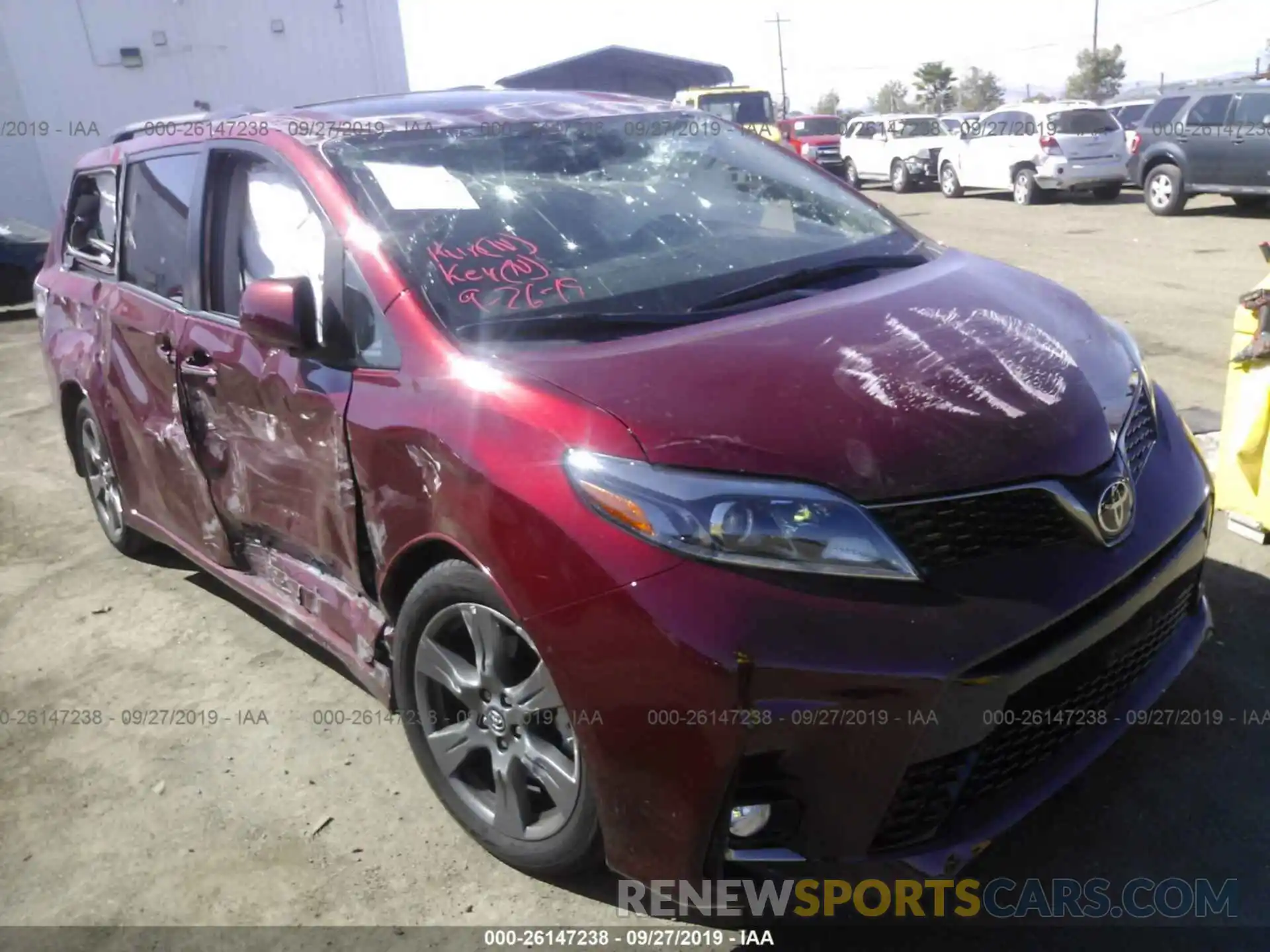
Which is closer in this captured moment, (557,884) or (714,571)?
(714,571)

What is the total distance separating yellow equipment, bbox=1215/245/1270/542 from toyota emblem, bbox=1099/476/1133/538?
1.82m

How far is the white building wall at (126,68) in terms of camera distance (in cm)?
1988

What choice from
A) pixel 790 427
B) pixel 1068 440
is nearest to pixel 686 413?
pixel 790 427

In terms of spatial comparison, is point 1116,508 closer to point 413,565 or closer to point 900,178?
point 413,565

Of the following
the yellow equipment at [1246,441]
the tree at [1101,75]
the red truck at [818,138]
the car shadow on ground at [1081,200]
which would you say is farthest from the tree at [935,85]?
the yellow equipment at [1246,441]

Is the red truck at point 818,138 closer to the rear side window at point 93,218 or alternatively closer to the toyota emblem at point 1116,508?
the rear side window at point 93,218

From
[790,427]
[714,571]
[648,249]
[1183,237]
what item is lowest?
[1183,237]

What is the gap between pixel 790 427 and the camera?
213cm

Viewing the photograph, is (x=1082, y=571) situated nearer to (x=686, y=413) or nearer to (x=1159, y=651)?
(x=1159, y=651)

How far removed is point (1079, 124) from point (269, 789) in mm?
17756

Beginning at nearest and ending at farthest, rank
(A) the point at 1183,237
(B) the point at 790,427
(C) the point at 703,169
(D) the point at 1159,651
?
(B) the point at 790,427 → (D) the point at 1159,651 → (C) the point at 703,169 → (A) the point at 1183,237

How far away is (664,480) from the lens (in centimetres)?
207

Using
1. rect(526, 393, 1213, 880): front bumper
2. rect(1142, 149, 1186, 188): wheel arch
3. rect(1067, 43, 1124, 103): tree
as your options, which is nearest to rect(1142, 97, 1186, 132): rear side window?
rect(1142, 149, 1186, 188): wheel arch

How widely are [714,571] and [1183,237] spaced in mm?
12552
